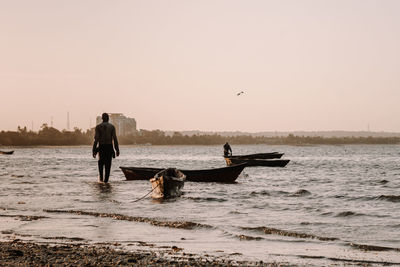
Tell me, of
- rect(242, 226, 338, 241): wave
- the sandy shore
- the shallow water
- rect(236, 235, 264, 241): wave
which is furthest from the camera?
rect(242, 226, 338, 241): wave

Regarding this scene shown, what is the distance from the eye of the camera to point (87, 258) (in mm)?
8211

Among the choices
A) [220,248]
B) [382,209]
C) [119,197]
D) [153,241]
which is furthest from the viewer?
[119,197]

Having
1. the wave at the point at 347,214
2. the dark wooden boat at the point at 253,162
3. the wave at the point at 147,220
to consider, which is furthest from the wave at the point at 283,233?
the dark wooden boat at the point at 253,162


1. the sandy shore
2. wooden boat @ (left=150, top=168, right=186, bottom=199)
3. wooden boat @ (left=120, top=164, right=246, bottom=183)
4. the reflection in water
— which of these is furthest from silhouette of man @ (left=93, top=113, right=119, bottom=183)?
the sandy shore

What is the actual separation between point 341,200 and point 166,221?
9392 mm

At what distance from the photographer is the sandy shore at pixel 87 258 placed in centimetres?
794

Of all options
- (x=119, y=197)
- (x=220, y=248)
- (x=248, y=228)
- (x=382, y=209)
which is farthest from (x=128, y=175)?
(x=220, y=248)

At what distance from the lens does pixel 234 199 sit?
64.7 feet

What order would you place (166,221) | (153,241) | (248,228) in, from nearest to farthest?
(153,241) < (248,228) < (166,221)

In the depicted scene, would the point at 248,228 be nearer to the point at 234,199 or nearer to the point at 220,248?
the point at 220,248

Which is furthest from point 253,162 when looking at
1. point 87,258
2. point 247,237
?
point 87,258

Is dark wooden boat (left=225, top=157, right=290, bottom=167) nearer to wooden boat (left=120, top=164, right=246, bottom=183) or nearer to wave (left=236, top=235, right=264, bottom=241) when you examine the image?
wooden boat (left=120, top=164, right=246, bottom=183)

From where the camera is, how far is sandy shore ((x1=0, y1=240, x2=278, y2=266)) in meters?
7.94

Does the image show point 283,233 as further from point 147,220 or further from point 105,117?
point 105,117
